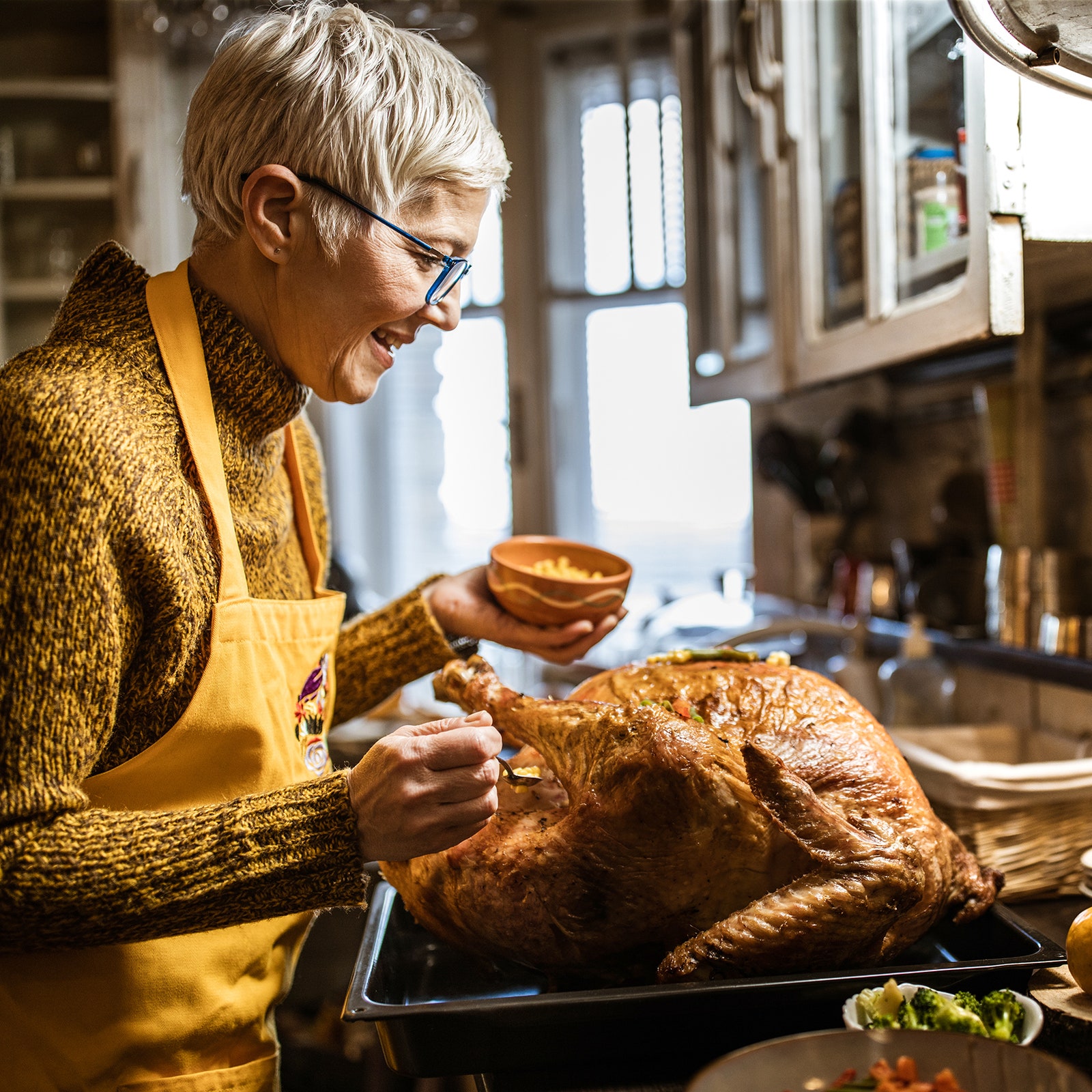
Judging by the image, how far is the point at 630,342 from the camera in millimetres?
3732

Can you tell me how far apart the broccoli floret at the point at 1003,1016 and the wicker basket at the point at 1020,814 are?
421mm

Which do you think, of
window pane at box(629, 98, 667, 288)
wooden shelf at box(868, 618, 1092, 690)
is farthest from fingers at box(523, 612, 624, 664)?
window pane at box(629, 98, 667, 288)

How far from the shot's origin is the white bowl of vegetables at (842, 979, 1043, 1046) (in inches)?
27.9

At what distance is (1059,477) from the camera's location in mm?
1963

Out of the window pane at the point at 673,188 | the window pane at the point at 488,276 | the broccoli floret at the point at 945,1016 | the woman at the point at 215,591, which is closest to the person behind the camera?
the broccoli floret at the point at 945,1016

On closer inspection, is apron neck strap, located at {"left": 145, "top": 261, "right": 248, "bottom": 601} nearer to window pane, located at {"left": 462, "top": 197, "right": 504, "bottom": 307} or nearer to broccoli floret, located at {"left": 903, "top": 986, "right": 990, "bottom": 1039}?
broccoli floret, located at {"left": 903, "top": 986, "right": 990, "bottom": 1039}

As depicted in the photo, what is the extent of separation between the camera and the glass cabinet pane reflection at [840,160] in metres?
1.84

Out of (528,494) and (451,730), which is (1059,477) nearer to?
(451,730)

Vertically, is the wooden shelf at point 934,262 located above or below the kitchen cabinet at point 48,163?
below

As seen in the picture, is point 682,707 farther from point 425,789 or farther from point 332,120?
point 332,120

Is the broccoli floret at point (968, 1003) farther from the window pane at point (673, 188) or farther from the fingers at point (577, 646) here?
the window pane at point (673, 188)

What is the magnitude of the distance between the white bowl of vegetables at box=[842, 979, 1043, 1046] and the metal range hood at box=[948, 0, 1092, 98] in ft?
2.49

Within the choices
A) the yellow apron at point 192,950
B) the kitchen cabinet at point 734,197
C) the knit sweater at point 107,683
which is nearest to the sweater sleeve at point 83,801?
the knit sweater at point 107,683

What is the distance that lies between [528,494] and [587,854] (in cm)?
292
